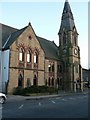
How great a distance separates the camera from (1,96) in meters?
21.1

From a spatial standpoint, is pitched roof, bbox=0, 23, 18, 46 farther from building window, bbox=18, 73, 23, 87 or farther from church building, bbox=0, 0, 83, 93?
building window, bbox=18, 73, 23, 87

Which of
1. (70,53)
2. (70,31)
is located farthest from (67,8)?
(70,53)

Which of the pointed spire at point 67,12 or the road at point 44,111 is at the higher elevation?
the pointed spire at point 67,12

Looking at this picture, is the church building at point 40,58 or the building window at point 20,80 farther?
the building window at point 20,80

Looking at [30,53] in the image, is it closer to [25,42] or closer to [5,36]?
[25,42]

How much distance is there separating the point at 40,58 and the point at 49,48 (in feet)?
38.0

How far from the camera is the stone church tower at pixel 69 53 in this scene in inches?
2084

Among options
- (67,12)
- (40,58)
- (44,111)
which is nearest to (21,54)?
(40,58)

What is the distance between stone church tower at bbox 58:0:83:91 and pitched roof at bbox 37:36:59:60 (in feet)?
6.27

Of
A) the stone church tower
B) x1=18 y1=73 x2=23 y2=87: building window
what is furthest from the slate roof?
x1=18 y1=73 x2=23 y2=87: building window

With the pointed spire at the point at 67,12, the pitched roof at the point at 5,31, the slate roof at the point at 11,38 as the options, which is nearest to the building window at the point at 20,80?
the slate roof at the point at 11,38

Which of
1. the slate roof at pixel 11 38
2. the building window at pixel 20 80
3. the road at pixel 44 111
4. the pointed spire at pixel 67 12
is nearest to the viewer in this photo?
the road at pixel 44 111

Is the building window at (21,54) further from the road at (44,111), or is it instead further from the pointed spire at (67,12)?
the pointed spire at (67,12)

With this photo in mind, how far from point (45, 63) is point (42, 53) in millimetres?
2800
